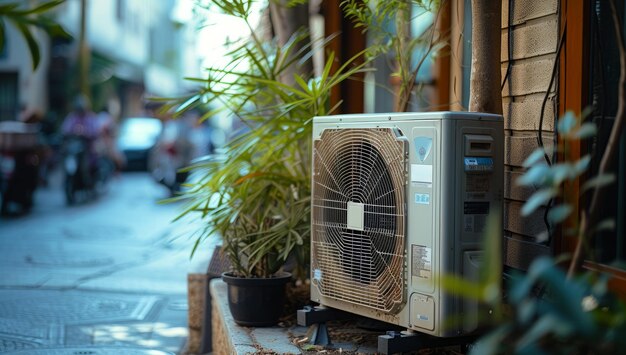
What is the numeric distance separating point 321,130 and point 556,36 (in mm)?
1056

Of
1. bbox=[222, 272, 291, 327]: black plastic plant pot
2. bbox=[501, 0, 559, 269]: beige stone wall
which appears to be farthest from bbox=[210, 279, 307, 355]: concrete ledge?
bbox=[501, 0, 559, 269]: beige stone wall

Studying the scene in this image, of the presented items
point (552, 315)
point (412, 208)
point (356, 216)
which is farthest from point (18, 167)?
point (552, 315)

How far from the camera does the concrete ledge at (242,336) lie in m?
3.64

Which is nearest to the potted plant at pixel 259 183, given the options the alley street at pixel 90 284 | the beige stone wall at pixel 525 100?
the alley street at pixel 90 284

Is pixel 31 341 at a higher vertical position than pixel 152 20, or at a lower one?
lower

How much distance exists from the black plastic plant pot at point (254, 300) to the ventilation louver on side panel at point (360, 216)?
40 centimetres

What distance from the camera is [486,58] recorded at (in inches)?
141

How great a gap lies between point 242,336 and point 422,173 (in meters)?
1.28

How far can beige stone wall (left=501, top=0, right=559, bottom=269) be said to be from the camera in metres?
3.50

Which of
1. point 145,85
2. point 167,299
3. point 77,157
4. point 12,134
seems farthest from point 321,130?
point 145,85

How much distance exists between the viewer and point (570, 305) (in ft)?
4.49

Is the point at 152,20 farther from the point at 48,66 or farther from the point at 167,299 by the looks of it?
the point at 167,299

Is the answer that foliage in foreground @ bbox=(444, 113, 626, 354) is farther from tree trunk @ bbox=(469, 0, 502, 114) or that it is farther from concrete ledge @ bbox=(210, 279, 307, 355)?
concrete ledge @ bbox=(210, 279, 307, 355)

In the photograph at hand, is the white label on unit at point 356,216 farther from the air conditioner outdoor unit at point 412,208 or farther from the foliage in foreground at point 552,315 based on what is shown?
the foliage in foreground at point 552,315
